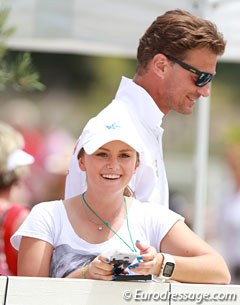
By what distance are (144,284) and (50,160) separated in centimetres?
441

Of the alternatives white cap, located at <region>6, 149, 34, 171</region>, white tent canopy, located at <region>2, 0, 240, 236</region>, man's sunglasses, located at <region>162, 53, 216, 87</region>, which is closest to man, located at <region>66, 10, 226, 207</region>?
man's sunglasses, located at <region>162, 53, 216, 87</region>

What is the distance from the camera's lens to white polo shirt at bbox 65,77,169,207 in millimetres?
3172

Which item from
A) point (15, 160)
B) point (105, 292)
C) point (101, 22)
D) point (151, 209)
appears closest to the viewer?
point (105, 292)

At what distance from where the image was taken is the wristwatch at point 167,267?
263cm

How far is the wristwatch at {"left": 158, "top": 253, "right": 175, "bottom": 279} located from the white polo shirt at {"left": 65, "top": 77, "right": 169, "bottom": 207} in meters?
0.53

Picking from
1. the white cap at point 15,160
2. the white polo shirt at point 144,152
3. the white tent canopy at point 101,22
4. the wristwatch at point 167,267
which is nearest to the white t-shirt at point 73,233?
the wristwatch at point 167,267

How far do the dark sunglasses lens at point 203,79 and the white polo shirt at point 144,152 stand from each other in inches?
6.7

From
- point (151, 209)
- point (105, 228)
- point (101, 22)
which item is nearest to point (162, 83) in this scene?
point (151, 209)

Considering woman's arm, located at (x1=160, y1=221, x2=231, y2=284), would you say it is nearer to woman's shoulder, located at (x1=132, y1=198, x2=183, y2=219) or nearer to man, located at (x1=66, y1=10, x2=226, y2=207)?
woman's shoulder, located at (x1=132, y1=198, x2=183, y2=219)

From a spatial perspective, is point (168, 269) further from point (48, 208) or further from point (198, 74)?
point (198, 74)

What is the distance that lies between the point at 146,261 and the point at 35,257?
361 millimetres

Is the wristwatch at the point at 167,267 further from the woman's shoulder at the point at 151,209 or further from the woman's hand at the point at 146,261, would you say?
the woman's shoulder at the point at 151,209

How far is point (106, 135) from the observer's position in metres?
2.78

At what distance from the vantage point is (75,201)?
288cm
